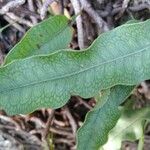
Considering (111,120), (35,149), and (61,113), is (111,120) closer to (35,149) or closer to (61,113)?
(61,113)

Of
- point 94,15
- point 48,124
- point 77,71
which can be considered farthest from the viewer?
point 48,124

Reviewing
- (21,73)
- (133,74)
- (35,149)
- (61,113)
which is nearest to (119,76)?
(133,74)

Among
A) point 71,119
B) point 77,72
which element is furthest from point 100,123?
point 71,119

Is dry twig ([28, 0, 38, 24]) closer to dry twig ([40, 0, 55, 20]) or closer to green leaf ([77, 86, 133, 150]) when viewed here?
dry twig ([40, 0, 55, 20])

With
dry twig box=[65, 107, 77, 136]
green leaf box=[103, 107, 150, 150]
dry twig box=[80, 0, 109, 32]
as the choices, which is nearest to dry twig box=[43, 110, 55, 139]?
dry twig box=[65, 107, 77, 136]

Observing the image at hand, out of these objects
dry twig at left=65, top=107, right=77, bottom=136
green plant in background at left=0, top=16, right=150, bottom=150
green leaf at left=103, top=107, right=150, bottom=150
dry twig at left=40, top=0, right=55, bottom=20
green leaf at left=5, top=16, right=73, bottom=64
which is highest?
dry twig at left=40, top=0, right=55, bottom=20

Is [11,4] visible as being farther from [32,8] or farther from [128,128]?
[128,128]
